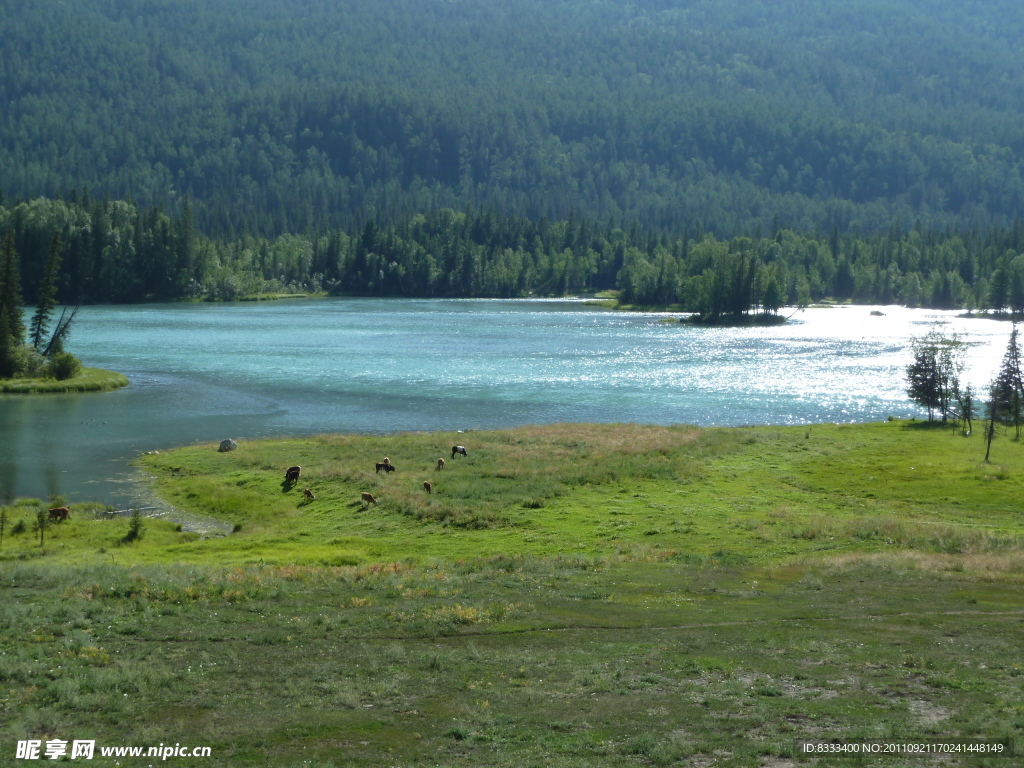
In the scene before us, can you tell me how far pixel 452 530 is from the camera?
1839 inches

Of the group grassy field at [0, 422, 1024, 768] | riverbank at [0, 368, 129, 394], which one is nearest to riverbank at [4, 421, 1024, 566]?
grassy field at [0, 422, 1024, 768]

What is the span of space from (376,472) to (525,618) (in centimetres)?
3023

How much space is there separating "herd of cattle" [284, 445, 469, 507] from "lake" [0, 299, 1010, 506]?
880cm

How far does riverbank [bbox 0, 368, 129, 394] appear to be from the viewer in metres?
99.6

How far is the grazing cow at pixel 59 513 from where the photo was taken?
Result: 156 feet

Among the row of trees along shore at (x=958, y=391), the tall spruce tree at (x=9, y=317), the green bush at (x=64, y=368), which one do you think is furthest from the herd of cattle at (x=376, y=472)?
the tall spruce tree at (x=9, y=317)

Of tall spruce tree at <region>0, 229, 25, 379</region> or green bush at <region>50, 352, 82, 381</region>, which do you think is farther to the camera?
green bush at <region>50, 352, 82, 381</region>

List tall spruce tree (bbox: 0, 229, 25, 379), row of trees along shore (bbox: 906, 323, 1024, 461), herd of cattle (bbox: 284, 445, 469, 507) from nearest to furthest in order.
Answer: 1. herd of cattle (bbox: 284, 445, 469, 507)
2. row of trees along shore (bbox: 906, 323, 1024, 461)
3. tall spruce tree (bbox: 0, 229, 25, 379)

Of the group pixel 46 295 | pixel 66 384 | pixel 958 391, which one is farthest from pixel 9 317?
pixel 958 391

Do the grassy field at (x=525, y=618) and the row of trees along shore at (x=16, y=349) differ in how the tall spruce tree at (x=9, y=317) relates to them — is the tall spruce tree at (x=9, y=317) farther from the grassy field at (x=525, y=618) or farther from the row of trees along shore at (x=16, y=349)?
the grassy field at (x=525, y=618)

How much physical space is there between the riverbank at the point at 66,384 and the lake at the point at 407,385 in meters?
2.26

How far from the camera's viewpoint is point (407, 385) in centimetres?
11000

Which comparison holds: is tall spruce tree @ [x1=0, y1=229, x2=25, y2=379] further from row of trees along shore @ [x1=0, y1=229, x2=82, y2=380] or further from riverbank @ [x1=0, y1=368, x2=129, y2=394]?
riverbank @ [x1=0, y1=368, x2=129, y2=394]

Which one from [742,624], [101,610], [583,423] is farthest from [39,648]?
[583,423]
